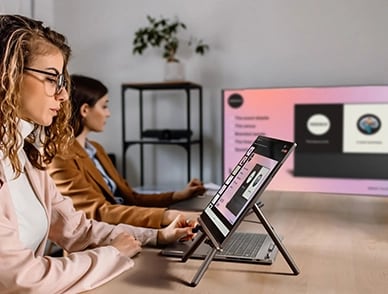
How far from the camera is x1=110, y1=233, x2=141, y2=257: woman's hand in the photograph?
3.64 ft

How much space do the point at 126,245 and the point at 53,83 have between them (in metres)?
0.43

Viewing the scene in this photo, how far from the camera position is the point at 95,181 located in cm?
184

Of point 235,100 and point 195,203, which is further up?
point 235,100

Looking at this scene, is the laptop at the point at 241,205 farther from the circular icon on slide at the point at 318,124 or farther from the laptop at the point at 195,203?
the circular icon on slide at the point at 318,124

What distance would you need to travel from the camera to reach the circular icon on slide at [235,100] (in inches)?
114

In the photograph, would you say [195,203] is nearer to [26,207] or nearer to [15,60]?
[26,207]

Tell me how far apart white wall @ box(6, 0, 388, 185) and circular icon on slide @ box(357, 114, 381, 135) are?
368 mm

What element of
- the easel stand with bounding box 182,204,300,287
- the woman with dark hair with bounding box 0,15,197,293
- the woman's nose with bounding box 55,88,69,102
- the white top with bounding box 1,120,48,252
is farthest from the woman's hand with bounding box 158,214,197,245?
the woman's nose with bounding box 55,88,69,102

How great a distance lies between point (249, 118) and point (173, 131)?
0.54m

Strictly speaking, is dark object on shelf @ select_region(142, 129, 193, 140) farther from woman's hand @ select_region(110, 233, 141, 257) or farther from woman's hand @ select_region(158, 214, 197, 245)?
woman's hand @ select_region(110, 233, 141, 257)

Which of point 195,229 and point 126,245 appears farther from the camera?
point 195,229

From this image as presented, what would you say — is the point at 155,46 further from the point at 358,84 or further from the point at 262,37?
the point at 358,84

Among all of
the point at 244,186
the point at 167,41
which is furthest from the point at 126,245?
the point at 167,41

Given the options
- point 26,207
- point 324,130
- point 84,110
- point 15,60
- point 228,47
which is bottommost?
point 26,207
